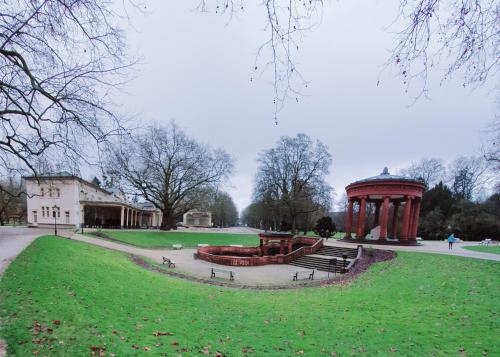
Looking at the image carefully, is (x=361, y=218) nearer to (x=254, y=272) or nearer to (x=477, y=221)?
(x=254, y=272)

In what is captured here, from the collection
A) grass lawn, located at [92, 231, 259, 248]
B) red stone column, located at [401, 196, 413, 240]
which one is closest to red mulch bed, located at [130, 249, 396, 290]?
red stone column, located at [401, 196, 413, 240]

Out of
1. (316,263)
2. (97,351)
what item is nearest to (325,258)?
Answer: (316,263)

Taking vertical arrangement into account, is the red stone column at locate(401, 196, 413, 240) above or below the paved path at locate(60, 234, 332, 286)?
above

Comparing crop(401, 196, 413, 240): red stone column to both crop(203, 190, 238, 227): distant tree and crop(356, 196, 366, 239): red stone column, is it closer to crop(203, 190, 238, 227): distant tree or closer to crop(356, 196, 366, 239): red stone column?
crop(356, 196, 366, 239): red stone column

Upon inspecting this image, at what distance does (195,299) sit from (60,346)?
16.1ft

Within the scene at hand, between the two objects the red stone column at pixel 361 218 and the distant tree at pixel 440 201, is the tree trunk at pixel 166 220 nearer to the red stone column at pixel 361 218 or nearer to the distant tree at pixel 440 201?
the red stone column at pixel 361 218

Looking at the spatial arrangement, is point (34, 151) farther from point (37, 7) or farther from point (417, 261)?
point (417, 261)

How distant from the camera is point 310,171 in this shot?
41.0m

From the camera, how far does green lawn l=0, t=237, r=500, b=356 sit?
494 centimetres

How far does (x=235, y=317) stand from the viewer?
7.27 meters

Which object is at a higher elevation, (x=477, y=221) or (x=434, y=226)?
(x=477, y=221)

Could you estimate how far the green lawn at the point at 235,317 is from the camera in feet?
16.2

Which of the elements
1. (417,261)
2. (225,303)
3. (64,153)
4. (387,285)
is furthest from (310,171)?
(64,153)

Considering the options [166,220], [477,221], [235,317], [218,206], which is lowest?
[166,220]
